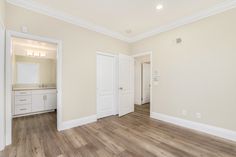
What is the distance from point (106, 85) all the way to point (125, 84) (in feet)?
2.41

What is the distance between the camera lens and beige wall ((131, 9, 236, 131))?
245 cm

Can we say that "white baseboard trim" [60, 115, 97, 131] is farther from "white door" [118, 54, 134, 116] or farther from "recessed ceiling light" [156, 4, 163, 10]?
"recessed ceiling light" [156, 4, 163, 10]

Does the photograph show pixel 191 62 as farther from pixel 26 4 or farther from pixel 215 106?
pixel 26 4

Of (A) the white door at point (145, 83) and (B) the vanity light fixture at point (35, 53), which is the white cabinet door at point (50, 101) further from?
(A) the white door at point (145, 83)

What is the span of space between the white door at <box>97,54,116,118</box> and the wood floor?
73cm

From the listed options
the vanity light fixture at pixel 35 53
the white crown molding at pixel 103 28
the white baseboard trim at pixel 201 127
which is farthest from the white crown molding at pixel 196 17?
the vanity light fixture at pixel 35 53

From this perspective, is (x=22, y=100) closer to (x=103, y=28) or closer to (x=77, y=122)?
(x=77, y=122)

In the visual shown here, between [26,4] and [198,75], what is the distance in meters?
4.26

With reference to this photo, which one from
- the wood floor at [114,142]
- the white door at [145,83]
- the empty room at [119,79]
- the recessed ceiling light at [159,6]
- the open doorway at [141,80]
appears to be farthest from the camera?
the white door at [145,83]

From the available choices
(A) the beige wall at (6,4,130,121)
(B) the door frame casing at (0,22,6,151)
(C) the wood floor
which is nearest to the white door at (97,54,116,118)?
(A) the beige wall at (6,4,130,121)

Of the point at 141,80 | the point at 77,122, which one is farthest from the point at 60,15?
the point at 141,80

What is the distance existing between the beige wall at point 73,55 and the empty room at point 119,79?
2 centimetres

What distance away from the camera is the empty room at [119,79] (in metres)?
2.21

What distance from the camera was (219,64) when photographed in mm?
2564
